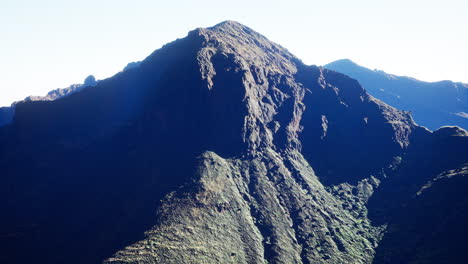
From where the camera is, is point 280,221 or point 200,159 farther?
point 200,159

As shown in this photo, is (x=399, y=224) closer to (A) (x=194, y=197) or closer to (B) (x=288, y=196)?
(B) (x=288, y=196)

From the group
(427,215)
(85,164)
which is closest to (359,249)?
(427,215)

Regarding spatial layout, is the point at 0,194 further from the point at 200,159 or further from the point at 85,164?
the point at 200,159

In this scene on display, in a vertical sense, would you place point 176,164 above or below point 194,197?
above

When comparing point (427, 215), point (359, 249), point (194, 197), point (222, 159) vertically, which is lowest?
point (359, 249)

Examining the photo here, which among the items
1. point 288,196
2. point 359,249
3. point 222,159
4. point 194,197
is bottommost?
point 359,249

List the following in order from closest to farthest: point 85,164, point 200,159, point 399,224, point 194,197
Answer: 1. point 194,197
2. point 399,224
3. point 200,159
4. point 85,164

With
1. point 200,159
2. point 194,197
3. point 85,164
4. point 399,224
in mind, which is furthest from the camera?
point 85,164

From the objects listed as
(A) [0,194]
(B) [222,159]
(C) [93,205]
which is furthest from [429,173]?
(A) [0,194]

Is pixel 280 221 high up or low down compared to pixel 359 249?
up
